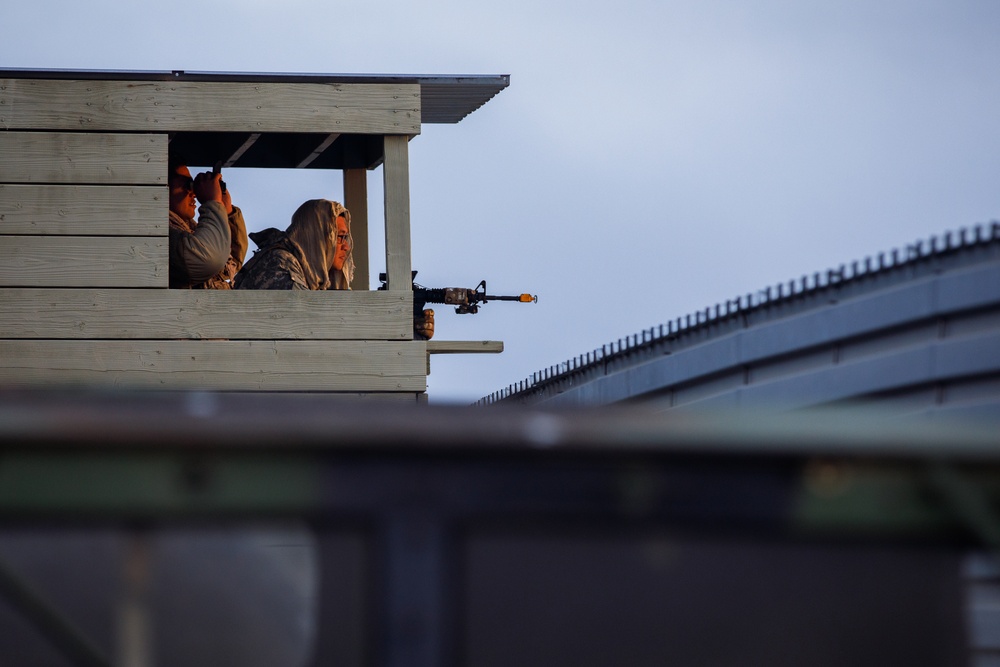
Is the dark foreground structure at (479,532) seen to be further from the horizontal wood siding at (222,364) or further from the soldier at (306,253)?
the soldier at (306,253)

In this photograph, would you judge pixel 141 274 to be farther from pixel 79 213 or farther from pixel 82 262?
pixel 79 213

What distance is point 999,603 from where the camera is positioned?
66.5 inches

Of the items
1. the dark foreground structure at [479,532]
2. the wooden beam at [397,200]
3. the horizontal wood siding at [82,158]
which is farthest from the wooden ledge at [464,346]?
the dark foreground structure at [479,532]

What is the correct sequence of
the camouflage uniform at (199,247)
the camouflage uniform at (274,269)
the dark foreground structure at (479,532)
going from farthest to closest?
the camouflage uniform at (274,269) → the camouflage uniform at (199,247) → the dark foreground structure at (479,532)

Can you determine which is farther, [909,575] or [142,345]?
[142,345]

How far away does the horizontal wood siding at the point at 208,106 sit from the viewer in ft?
18.7

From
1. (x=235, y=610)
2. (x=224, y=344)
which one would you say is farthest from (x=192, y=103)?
(x=235, y=610)

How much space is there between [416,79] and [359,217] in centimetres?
188

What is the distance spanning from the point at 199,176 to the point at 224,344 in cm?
129

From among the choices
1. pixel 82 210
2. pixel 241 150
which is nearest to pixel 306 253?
pixel 241 150

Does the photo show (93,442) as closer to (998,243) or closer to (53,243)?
(998,243)

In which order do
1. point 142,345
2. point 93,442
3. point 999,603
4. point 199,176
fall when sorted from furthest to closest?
point 199,176 < point 142,345 < point 999,603 < point 93,442

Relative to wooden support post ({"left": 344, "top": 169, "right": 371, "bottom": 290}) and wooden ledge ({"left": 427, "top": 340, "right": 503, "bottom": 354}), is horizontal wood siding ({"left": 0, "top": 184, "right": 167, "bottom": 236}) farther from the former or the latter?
wooden support post ({"left": 344, "top": 169, "right": 371, "bottom": 290})

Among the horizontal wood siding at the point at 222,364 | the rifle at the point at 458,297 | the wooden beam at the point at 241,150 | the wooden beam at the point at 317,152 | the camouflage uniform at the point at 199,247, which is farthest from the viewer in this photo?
the rifle at the point at 458,297
